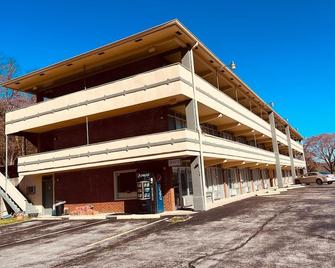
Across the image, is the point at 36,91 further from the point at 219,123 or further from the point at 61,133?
the point at 219,123

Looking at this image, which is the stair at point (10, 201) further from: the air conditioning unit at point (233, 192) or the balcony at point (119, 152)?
the air conditioning unit at point (233, 192)

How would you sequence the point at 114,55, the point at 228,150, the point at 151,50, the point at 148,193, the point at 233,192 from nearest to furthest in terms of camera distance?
the point at 148,193
the point at 151,50
the point at 114,55
the point at 228,150
the point at 233,192

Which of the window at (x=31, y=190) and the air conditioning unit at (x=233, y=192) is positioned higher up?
the window at (x=31, y=190)

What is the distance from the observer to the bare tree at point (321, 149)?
8619 centimetres

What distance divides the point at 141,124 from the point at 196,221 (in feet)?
28.2

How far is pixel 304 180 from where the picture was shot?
4625 centimetres

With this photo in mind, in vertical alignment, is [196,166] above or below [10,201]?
above

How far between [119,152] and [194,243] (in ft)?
34.7

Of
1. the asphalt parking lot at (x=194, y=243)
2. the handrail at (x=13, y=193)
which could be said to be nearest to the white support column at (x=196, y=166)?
the asphalt parking lot at (x=194, y=243)

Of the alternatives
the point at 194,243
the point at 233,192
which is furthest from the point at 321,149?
the point at 194,243

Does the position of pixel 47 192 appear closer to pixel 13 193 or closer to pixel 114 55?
pixel 13 193

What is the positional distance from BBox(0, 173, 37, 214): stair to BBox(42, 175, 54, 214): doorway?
991 mm

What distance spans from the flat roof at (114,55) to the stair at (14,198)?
7.36m

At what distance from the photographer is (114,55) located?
21891 millimetres
